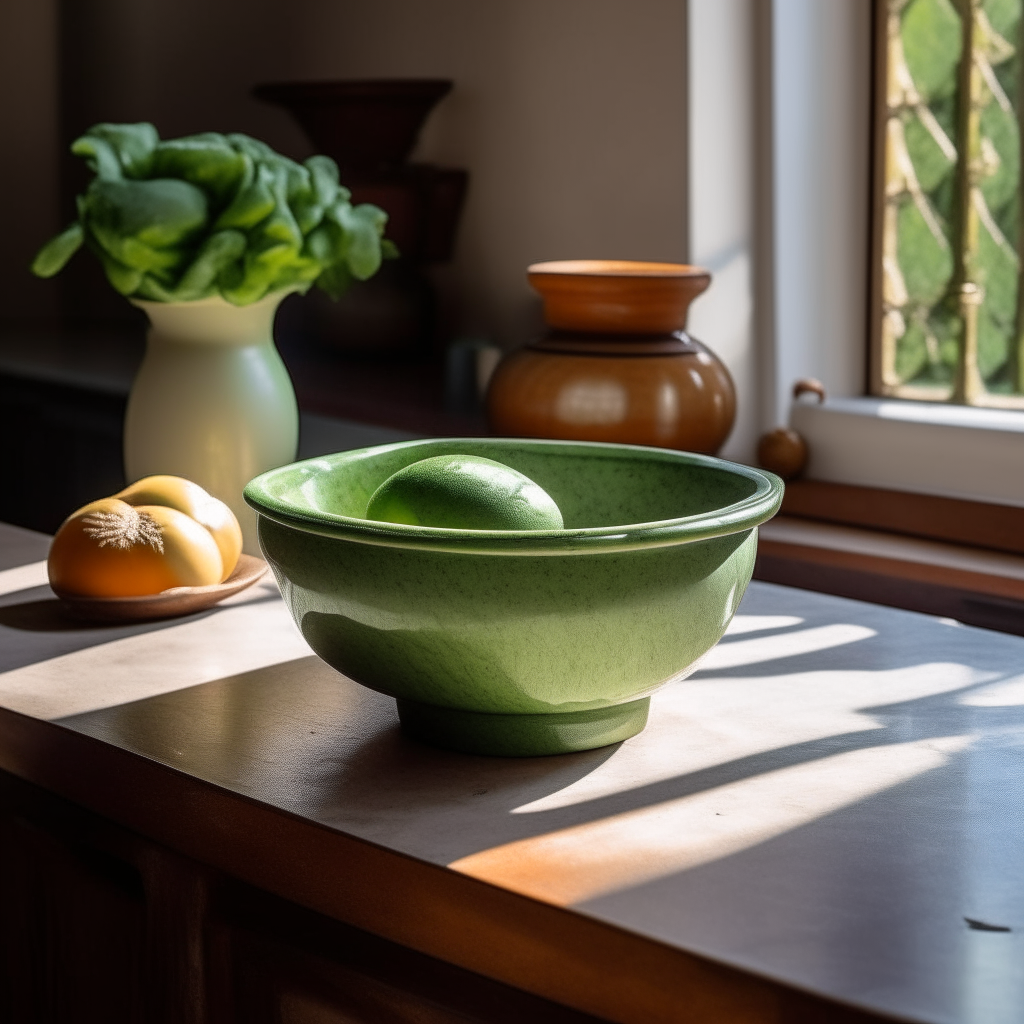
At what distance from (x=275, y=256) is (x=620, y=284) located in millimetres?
343

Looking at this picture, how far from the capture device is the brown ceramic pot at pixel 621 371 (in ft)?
4.40

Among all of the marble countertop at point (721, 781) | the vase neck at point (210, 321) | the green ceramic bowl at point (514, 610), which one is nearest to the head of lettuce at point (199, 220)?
the vase neck at point (210, 321)

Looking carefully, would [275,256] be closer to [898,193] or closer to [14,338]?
[898,193]

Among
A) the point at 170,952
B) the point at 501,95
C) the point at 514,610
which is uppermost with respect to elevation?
the point at 501,95

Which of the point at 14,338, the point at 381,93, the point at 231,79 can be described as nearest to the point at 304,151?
the point at 231,79

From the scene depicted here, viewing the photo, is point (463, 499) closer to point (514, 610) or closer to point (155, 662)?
point (514, 610)

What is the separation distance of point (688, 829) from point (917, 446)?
1003 mm

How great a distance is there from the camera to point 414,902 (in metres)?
0.63

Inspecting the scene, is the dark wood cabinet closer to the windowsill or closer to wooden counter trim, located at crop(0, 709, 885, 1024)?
wooden counter trim, located at crop(0, 709, 885, 1024)

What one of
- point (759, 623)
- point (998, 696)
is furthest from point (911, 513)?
point (998, 696)

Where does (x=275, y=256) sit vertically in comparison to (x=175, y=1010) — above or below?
above

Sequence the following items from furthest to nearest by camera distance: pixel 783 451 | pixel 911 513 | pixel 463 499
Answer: pixel 783 451
pixel 911 513
pixel 463 499

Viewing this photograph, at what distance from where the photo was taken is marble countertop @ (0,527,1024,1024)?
0.56 m

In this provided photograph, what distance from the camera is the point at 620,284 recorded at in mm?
1343
